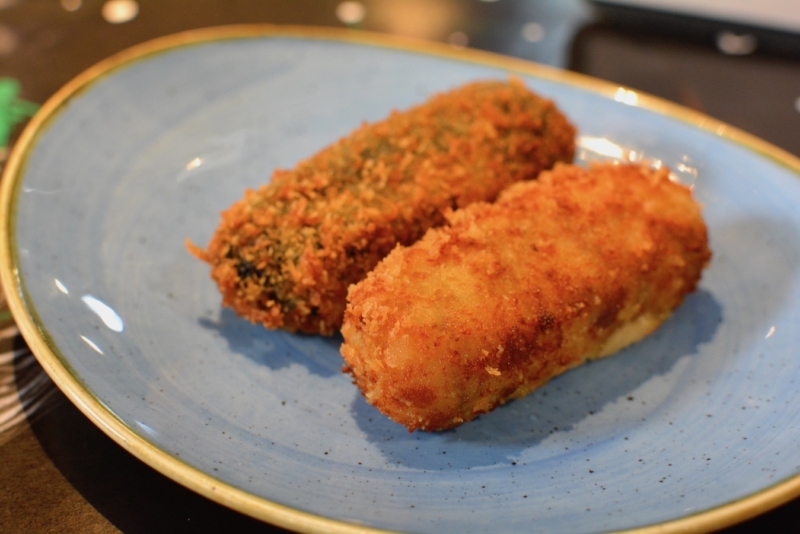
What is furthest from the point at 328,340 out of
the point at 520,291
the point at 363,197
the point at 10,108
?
the point at 10,108

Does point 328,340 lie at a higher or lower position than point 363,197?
lower

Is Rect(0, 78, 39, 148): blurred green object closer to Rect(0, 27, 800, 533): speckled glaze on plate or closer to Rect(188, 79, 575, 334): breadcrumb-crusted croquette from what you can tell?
Rect(0, 27, 800, 533): speckled glaze on plate

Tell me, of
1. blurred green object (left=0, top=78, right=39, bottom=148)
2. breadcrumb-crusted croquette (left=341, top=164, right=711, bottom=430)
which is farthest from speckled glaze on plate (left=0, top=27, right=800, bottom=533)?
blurred green object (left=0, top=78, right=39, bottom=148)

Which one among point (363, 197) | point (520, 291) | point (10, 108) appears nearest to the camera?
point (520, 291)

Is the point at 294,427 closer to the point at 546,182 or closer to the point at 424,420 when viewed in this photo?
the point at 424,420

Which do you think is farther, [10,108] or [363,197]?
[10,108]

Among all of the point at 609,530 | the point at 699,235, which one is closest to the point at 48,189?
the point at 609,530

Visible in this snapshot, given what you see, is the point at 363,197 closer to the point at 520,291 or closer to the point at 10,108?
the point at 520,291
